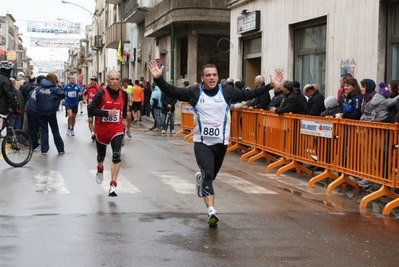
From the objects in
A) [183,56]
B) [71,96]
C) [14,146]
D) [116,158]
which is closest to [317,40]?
[71,96]

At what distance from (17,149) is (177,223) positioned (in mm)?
6160

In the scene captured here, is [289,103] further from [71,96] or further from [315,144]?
[71,96]

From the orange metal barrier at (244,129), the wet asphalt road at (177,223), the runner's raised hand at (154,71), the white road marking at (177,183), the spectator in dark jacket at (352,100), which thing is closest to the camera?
the wet asphalt road at (177,223)

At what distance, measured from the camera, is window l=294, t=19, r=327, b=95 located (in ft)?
62.8

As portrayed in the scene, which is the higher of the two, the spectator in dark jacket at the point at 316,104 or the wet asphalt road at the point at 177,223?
the spectator in dark jacket at the point at 316,104

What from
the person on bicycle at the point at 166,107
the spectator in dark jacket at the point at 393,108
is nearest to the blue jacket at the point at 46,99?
the spectator in dark jacket at the point at 393,108

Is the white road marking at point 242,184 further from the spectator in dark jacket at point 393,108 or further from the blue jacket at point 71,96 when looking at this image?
the blue jacket at point 71,96

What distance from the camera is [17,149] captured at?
13.1 m

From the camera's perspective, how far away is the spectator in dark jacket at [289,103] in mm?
13866

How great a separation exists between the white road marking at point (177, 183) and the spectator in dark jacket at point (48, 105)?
378cm

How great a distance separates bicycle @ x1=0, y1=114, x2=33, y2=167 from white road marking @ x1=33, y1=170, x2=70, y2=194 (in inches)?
39.5

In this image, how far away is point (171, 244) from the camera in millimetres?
6785

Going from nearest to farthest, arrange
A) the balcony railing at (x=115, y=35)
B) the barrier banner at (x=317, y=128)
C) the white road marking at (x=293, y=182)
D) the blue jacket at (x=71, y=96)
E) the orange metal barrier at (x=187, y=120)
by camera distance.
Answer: the white road marking at (x=293, y=182) → the barrier banner at (x=317, y=128) → the blue jacket at (x=71, y=96) → the orange metal barrier at (x=187, y=120) → the balcony railing at (x=115, y=35)

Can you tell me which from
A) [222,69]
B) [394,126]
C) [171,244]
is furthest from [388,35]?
[222,69]
